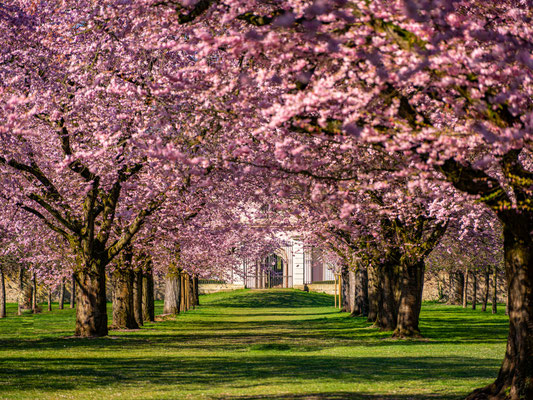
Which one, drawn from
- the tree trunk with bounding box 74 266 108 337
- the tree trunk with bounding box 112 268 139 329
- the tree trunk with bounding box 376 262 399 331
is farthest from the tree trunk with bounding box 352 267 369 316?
the tree trunk with bounding box 74 266 108 337

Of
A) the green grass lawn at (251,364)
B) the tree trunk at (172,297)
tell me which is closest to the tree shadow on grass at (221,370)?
the green grass lawn at (251,364)

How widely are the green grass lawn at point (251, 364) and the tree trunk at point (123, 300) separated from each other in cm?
135

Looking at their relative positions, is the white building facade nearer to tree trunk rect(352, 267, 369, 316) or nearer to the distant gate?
the distant gate

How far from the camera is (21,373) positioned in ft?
57.8

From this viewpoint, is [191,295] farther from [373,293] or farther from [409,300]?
[409,300]

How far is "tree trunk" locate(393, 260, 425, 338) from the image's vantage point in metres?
29.3

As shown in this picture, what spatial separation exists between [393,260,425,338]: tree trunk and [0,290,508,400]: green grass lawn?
2.48 feet

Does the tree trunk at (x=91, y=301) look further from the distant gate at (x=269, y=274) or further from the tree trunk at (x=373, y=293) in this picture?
the distant gate at (x=269, y=274)

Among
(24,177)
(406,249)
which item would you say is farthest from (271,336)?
(24,177)

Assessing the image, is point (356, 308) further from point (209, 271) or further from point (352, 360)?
point (352, 360)

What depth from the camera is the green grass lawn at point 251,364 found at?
14766 millimetres

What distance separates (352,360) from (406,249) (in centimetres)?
752

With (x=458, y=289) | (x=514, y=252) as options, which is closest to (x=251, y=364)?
(x=514, y=252)

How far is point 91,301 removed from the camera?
91.6 ft
